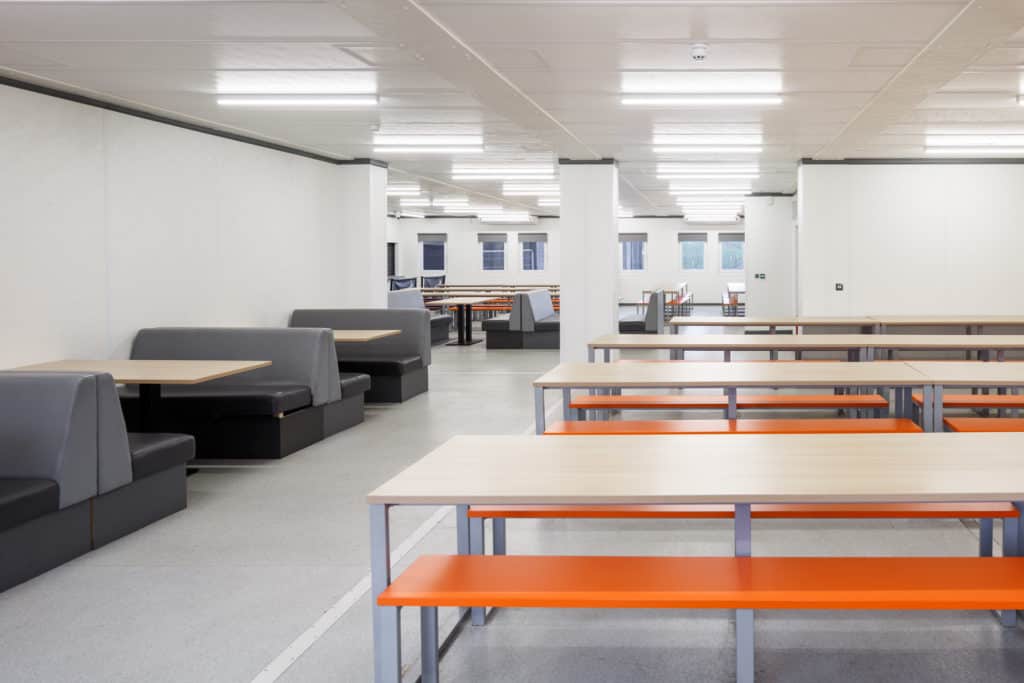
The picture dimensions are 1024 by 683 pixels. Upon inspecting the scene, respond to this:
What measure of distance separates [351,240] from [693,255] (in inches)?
685

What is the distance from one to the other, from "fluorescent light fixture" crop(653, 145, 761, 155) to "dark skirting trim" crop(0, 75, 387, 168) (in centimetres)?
328

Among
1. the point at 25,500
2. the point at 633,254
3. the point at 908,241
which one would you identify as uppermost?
the point at 633,254

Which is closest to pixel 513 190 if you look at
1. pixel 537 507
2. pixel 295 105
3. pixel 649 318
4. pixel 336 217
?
pixel 649 318

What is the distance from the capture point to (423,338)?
9.87 metres

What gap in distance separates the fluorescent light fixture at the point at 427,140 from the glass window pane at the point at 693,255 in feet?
58.4

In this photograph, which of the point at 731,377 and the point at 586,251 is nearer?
the point at 731,377

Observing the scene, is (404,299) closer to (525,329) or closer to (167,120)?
(525,329)

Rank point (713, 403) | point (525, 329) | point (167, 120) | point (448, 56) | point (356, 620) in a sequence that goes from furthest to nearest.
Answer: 1. point (525, 329)
2. point (167, 120)
3. point (713, 403)
4. point (448, 56)
5. point (356, 620)

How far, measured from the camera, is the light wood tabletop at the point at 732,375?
4.97 m

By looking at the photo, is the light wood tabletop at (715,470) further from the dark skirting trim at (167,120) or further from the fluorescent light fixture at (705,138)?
the fluorescent light fixture at (705,138)

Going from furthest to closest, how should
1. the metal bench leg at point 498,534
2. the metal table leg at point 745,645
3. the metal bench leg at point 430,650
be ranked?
1. the metal bench leg at point 498,534
2. the metal bench leg at point 430,650
3. the metal table leg at point 745,645

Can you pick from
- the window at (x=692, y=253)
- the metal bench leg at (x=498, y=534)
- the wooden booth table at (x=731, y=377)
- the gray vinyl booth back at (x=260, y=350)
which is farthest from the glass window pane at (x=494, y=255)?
the metal bench leg at (x=498, y=534)

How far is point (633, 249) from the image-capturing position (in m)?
27.0

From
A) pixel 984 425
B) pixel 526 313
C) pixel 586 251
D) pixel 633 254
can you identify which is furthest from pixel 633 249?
pixel 984 425
